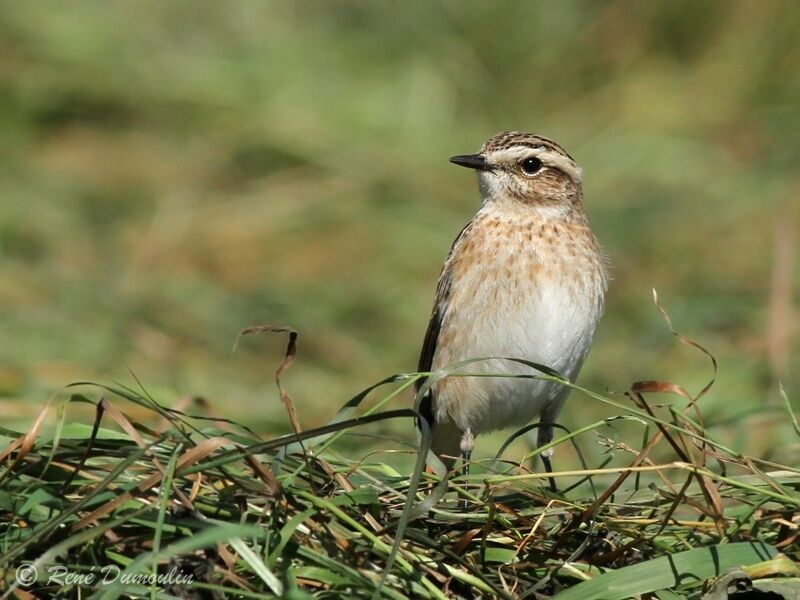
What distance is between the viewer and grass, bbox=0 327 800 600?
13.3 feet

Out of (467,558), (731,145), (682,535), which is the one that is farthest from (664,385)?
(731,145)

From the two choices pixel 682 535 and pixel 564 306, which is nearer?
pixel 682 535

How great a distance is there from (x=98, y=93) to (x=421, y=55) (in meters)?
3.65

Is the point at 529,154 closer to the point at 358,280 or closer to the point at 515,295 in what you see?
the point at 515,295

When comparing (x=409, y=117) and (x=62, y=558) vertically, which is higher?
(x=409, y=117)

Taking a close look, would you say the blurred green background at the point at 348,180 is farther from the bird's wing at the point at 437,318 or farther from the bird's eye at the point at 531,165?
the bird's eye at the point at 531,165

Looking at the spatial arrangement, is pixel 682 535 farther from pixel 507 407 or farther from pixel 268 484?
pixel 507 407

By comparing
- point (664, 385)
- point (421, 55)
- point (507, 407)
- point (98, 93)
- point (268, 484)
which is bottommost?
point (268, 484)

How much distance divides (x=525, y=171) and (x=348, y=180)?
5.92m

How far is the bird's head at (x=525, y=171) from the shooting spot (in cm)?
670

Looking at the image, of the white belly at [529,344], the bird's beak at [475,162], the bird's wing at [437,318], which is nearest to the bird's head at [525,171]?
the bird's beak at [475,162]

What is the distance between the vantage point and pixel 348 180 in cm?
1256

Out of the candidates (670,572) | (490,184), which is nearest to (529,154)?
(490,184)

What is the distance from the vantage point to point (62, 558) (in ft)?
13.6
